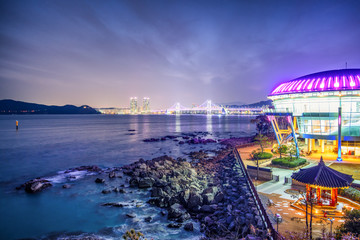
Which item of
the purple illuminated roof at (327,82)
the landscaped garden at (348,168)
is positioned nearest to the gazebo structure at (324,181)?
the landscaped garden at (348,168)

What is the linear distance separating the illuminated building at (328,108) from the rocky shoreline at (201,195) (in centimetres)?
1116

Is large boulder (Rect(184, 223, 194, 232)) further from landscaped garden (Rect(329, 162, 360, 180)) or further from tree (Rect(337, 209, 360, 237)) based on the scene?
landscaped garden (Rect(329, 162, 360, 180))

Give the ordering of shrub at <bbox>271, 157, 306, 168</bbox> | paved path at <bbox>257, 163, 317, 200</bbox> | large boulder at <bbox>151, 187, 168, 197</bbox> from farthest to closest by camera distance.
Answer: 1. shrub at <bbox>271, 157, 306, 168</bbox>
2. large boulder at <bbox>151, 187, 168, 197</bbox>
3. paved path at <bbox>257, 163, 317, 200</bbox>

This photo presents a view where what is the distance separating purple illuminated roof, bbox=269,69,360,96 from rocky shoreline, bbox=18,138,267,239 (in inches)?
522

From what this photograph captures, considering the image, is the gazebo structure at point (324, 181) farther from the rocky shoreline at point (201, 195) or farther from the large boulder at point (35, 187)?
the large boulder at point (35, 187)

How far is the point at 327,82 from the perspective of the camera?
2775cm

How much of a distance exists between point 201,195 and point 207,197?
0.87 metres

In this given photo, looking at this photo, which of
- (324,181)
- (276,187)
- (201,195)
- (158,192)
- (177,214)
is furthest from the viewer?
(158,192)

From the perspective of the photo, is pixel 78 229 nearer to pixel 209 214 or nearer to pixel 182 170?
pixel 209 214

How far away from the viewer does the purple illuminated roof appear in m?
26.3

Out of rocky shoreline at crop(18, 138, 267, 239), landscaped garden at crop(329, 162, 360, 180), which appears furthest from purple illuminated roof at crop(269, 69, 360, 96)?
rocky shoreline at crop(18, 138, 267, 239)

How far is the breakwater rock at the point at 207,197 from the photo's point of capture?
1330 cm

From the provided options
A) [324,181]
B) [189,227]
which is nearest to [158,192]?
[189,227]

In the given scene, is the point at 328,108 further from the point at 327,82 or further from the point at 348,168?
the point at 348,168
